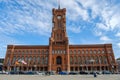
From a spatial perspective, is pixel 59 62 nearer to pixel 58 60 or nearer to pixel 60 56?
pixel 58 60

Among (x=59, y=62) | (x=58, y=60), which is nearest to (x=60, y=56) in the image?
(x=58, y=60)

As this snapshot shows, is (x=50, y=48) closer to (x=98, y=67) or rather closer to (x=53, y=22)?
(x=53, y=22)

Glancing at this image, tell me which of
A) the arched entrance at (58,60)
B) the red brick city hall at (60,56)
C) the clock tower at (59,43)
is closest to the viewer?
the clock tower at (59,43)

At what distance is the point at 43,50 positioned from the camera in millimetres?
95188

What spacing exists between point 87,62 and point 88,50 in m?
7.37

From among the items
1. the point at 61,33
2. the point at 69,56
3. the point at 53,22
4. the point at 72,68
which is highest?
the point at 53,22

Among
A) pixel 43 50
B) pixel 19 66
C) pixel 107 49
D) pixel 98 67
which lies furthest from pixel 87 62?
pixel 19 66

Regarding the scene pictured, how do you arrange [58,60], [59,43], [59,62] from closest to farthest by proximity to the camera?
1. [59,62]
2. [58,60]
3. [59,43]

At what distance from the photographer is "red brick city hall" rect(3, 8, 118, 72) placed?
3526 inches

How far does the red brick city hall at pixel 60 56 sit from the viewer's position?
294ft

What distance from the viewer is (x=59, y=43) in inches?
3730

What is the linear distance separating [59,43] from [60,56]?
8.61m

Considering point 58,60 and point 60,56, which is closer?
point 60,56

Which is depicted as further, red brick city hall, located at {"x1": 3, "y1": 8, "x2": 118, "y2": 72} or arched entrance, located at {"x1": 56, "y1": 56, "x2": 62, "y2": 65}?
arched entrance, located at {"x1": 56, "y1": 56, "x2": 62, "y2": 65}
